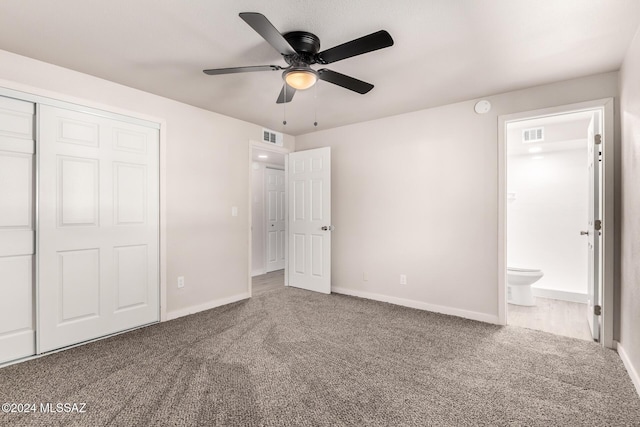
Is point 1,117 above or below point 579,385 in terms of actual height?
above

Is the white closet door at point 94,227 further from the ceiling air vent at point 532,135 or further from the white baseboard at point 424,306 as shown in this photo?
the ceiling air vent at point 532,135

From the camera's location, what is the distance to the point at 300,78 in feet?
7.04

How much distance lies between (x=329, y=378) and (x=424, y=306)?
6.36ft

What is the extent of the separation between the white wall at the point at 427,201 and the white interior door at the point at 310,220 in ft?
0.62

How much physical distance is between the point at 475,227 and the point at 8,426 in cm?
389

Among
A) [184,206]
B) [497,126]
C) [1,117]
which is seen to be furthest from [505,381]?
[1,117]

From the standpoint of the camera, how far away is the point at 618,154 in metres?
2.59

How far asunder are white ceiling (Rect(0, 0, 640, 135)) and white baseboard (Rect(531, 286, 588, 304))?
9.62 ft

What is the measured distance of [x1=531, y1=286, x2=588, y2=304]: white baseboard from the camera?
411 cm

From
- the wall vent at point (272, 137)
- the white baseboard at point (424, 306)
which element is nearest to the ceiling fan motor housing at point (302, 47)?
the wall vent at point (272, 137)

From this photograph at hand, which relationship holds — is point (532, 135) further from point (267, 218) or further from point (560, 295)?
point (267, 218)

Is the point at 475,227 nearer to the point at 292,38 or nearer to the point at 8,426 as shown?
the point at 292,38

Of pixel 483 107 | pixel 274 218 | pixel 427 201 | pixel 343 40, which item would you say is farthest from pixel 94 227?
pixel 483 107

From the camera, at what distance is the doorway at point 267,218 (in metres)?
5.86
